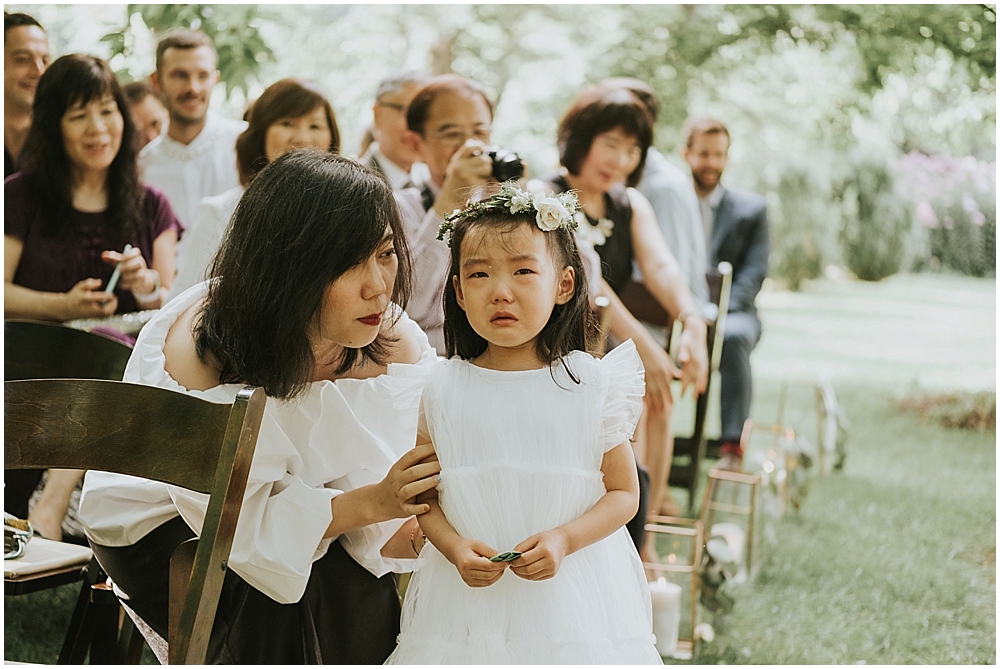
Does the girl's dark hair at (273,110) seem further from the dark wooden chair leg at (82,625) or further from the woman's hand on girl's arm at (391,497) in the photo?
the woman's hand on girl's arm at (391,497)

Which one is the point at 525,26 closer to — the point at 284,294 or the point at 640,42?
the point at 640,42

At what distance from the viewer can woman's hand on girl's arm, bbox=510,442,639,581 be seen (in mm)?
1443

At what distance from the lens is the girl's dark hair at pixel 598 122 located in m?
3.21

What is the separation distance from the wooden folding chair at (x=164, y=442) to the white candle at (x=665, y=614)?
1.63 m

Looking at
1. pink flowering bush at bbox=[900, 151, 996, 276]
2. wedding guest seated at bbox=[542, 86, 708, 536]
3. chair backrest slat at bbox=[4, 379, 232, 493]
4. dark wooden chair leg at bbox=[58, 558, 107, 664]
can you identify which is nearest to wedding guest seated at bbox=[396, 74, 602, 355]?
wedding guest seated at bbox=[542, 86, 708, 536]

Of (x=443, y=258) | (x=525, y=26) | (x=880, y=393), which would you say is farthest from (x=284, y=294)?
(x=880, y=393)

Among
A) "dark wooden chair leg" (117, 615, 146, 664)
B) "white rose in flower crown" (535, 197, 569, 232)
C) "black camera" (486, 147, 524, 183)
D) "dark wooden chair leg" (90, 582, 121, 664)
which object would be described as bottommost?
"dark wooden chair leg" (117, 615, 146, 664)

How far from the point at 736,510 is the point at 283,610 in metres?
2.15

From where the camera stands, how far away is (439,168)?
2900 mm

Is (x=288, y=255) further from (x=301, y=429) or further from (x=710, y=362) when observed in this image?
(x=710, y=362)

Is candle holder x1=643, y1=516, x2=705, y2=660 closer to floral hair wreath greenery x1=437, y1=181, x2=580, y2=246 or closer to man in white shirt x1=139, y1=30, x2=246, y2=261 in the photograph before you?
floral hair wreath greenery x1=437, y1=181, x2=580, y2=246

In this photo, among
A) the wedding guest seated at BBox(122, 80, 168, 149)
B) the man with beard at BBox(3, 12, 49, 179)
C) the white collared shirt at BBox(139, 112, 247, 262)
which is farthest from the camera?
the wedding guest seated at BBox(122, 80, 168, 149)

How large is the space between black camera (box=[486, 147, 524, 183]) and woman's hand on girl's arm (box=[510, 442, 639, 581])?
0.90 meters

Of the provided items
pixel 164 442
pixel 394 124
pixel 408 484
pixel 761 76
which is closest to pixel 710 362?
pixel 394 124
